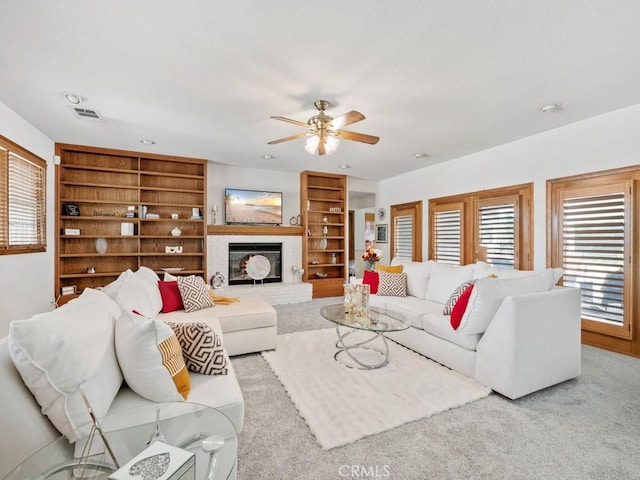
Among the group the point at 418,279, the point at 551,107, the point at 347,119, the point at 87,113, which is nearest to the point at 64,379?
the point at 347,119

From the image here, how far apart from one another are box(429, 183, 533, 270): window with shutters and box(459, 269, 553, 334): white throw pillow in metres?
1.92

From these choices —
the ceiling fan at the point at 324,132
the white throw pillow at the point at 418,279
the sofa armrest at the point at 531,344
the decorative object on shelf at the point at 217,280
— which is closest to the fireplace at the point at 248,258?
the decorative object on shelf at the point at 217,280

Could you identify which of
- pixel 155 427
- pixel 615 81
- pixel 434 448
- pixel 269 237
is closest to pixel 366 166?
pixel 269 237

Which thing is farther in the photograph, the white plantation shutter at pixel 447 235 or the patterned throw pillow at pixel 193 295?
the white plantation shutter at pixel 447 235

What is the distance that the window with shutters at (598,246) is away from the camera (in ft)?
10.4

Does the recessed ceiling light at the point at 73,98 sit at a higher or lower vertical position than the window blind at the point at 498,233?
higher

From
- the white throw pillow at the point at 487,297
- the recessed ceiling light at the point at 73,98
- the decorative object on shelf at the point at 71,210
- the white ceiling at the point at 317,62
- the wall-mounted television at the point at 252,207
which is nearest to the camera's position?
the white ceiling at the point at 317,62

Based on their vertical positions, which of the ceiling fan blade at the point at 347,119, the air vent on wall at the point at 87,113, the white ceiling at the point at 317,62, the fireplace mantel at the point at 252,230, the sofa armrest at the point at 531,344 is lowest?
the sofa armrest at the point at 531,344

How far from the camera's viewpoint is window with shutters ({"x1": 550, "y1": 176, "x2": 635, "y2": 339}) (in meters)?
3.18

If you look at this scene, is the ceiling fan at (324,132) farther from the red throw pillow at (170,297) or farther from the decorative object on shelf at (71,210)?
the decorative object on shelf at (71,210)

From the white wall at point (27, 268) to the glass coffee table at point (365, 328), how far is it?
10.3 ft

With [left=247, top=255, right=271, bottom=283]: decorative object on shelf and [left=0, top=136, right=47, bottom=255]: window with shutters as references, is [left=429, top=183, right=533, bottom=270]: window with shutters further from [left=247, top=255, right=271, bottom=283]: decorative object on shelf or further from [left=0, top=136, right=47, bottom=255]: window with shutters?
[left=0, top=136, right=47, bottom=255]: window with shutters

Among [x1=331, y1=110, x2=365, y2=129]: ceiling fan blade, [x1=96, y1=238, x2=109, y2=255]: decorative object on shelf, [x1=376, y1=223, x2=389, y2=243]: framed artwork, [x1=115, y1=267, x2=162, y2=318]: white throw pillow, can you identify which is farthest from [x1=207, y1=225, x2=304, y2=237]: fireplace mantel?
[x1=331, y1=110, x2=365, y2=129]: ceiling fan blade

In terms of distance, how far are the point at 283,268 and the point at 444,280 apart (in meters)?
3.22
